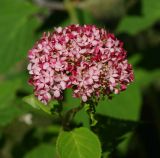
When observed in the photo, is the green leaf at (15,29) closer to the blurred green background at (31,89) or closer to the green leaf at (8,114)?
the blurred green background at (31,89)

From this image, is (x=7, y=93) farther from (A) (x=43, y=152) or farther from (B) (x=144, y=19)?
(B) (x=144, y=19)

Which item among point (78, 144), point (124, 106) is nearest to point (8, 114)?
point (124, 106)

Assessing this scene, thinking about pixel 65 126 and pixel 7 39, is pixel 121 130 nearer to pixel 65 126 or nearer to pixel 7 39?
pixel 65 126

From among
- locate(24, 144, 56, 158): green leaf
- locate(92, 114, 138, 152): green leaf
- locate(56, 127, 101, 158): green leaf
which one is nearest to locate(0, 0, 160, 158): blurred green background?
locate(24, 144, 56, 158): green leaf

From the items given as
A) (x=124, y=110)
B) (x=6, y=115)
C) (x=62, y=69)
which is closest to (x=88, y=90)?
(x=62, y=69)

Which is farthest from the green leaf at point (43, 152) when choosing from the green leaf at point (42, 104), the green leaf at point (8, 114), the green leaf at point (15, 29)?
the green leaf at point (42, 104)

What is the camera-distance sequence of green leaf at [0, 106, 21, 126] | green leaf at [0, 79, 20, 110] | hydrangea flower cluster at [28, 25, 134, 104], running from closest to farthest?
hydrangea flower cluster at [28, 25, 134, 104], green leaf at [0, 106, 21, 126], green leaf at [0, 79, 20, 110]

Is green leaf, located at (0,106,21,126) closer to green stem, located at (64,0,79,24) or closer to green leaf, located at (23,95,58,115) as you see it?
green leaf, located at (23,95,58,115)
